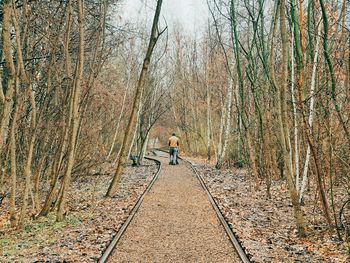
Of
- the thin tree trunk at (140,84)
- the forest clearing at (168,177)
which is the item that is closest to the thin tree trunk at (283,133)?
the forest clearing at (168,177)

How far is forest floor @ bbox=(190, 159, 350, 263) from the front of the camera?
7211mm

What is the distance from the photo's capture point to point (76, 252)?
23.7 ft

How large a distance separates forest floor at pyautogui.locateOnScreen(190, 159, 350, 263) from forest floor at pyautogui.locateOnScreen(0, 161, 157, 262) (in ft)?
8.91

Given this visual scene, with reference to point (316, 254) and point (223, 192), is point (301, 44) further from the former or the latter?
point (223, 192)

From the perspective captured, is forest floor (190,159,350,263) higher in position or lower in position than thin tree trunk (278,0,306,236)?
lower

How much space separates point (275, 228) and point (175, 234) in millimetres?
2317

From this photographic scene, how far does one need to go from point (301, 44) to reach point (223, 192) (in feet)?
21.9

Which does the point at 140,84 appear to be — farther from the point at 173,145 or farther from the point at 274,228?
the point at 173,145

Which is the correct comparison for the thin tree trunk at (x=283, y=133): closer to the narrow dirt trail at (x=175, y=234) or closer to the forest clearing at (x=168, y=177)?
the forest clearing at (x=168, y=177)

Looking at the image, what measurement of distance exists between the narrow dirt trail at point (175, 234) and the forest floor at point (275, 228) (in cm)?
48

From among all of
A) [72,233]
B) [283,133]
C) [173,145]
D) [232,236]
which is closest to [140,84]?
[72,233]

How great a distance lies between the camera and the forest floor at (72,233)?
280 inches

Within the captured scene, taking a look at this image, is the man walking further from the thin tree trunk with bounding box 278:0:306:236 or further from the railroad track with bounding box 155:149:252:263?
the thin tree trunk with bounding box 278:0:306:236

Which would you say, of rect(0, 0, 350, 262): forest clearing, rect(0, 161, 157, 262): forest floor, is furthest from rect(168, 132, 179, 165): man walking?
rect(0, 161, 157, 262): forest floor
